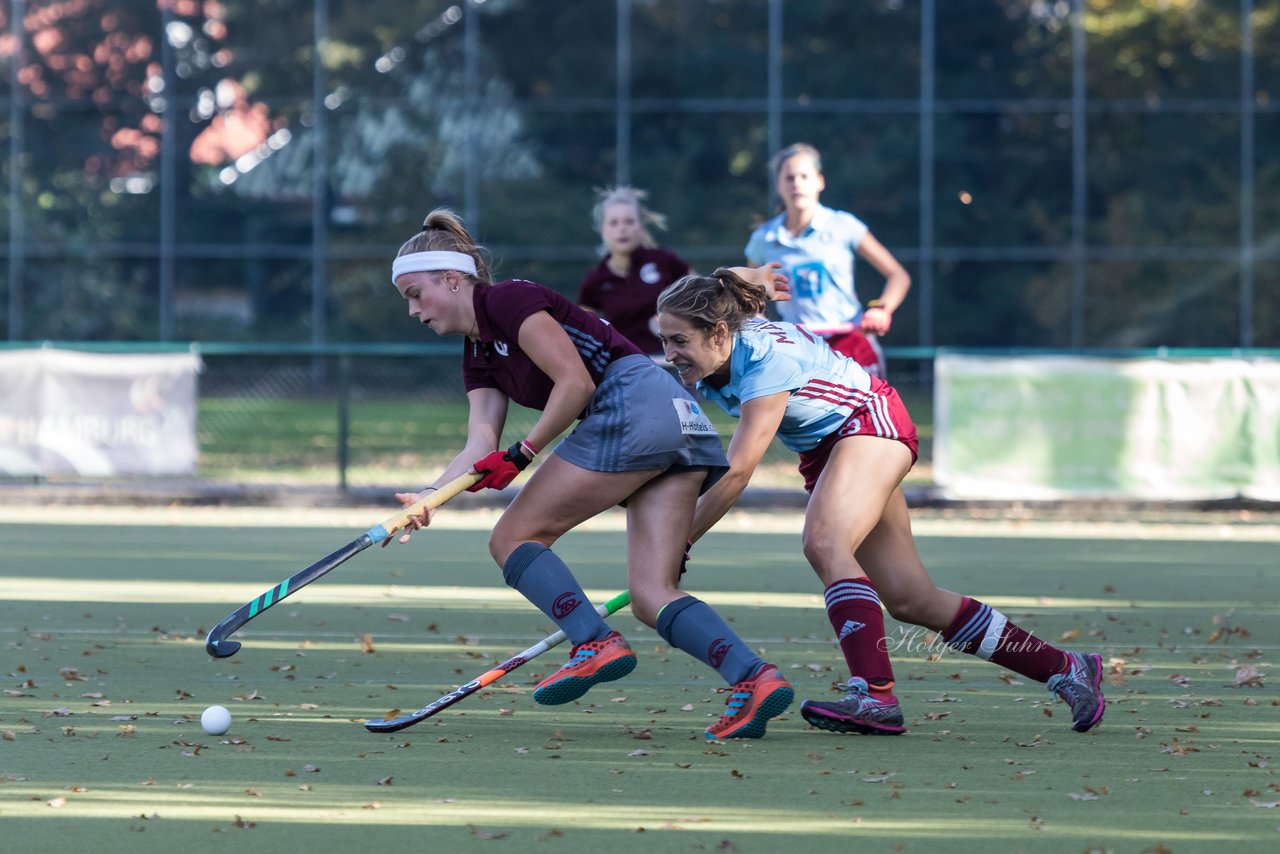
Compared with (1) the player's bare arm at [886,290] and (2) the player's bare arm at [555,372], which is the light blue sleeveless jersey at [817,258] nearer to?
(1) the player's bare arm at [886,290]

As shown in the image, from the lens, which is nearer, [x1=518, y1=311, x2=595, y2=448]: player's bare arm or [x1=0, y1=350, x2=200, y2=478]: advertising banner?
[x1=518, y1=311, x2=595, y2=448]: player's bare arm

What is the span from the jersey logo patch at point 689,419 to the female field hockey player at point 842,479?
7 centimetres

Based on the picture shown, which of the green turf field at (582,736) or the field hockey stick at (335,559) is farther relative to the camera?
the field hockey stick at (335,559)

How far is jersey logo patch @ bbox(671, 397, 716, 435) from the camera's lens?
5.14 meters

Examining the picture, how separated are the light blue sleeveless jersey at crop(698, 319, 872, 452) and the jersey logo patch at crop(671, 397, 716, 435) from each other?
7 cm

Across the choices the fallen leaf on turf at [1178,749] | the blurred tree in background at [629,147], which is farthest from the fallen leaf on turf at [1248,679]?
the blurred tree in background at [629,147]

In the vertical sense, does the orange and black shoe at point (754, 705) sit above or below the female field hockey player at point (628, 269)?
below

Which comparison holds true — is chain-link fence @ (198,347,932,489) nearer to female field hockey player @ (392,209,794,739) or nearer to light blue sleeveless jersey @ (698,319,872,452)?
light blue sleeveless jersey @ (698,319,872,452)

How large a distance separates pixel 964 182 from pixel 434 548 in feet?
44.9

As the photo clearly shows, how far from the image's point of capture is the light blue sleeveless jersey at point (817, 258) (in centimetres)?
886

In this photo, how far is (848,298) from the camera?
8961 millimetres

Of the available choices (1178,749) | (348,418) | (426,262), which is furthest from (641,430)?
(348,418)

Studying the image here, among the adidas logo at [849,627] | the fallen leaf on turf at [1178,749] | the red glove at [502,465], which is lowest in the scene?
the fallen leaf on turf at [1178,749]

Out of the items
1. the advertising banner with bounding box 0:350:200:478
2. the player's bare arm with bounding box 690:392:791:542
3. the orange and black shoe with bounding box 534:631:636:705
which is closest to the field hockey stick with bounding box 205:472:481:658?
the orange and black shoe with bounding box 534:631:636:705
